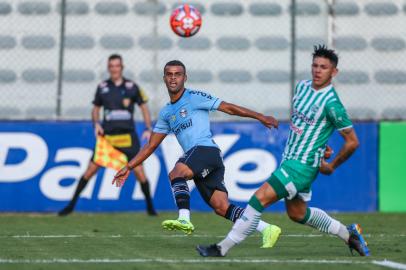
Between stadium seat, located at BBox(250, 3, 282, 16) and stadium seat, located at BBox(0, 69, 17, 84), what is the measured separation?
4.16 metres

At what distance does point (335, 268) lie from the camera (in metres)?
8.32

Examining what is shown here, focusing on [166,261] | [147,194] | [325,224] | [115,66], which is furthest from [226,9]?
[166,261]

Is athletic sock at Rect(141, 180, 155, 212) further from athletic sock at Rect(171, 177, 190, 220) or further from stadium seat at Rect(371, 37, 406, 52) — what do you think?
athletic sock at Rect(171, 177, 190, 220)

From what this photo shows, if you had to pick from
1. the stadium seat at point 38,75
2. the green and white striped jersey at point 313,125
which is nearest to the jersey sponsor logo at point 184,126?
the green and white striped jersey at point 313,125

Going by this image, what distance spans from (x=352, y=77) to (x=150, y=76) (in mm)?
3430

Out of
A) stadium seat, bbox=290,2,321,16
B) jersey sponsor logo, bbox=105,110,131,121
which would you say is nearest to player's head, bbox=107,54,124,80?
jersey sponsor logo, bbox=105,110,131,121

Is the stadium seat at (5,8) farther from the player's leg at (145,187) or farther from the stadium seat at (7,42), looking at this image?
the player's leg at (145,187)

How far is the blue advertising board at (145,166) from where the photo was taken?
1559 centimetres

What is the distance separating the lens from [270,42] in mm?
17078

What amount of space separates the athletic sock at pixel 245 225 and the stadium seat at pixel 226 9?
8482mm

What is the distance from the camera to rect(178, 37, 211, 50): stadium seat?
55.5 feet

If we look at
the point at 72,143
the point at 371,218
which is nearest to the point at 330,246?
the point at 371,218

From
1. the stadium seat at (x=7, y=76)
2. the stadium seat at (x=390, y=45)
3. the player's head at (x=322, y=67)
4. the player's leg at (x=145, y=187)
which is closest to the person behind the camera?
the player's head at (x=322, y=67)

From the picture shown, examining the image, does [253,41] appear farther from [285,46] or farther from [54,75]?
[54,75]
